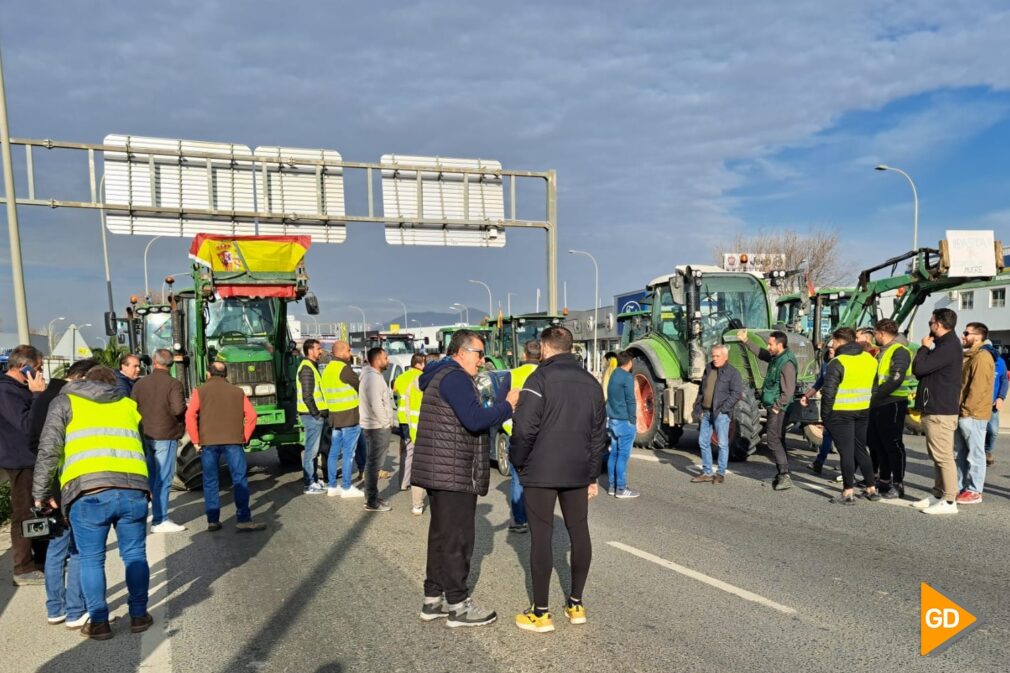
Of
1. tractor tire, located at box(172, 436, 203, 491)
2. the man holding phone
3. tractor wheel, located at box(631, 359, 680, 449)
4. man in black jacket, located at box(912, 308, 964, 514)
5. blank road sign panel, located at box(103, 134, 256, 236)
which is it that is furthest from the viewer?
blank road sign panel, located at box(103, 134, 256, 236)

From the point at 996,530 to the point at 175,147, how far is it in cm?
1619

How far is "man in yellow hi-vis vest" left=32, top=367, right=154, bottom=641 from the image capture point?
15.1 ft

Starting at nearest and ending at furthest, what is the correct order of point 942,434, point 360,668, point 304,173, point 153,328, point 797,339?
point 360,668 < point 942,434 < point 797,339 < point 153,328 < point 304,173

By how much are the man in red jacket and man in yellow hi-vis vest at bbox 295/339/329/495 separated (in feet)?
5.64

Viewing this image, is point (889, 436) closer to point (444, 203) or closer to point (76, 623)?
point (76, 623)

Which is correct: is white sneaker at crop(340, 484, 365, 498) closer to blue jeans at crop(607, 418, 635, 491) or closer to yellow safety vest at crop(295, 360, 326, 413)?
yellow safety vest at crop(295, 360, 326, 413)

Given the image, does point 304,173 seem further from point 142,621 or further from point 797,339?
point 142,621

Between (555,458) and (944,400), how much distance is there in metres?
4.99

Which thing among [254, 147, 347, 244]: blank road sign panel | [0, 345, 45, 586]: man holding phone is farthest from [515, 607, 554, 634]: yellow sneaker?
[254, 147, 347, 244]: blank road sign panel

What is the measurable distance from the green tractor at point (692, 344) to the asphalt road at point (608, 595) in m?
3.50

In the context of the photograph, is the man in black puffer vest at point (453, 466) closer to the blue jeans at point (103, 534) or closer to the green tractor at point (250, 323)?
the blue jeans at point (103, 534)

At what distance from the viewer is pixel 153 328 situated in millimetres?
15945

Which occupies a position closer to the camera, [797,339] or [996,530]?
[996,530]

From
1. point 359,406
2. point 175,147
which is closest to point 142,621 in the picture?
point 359,406
